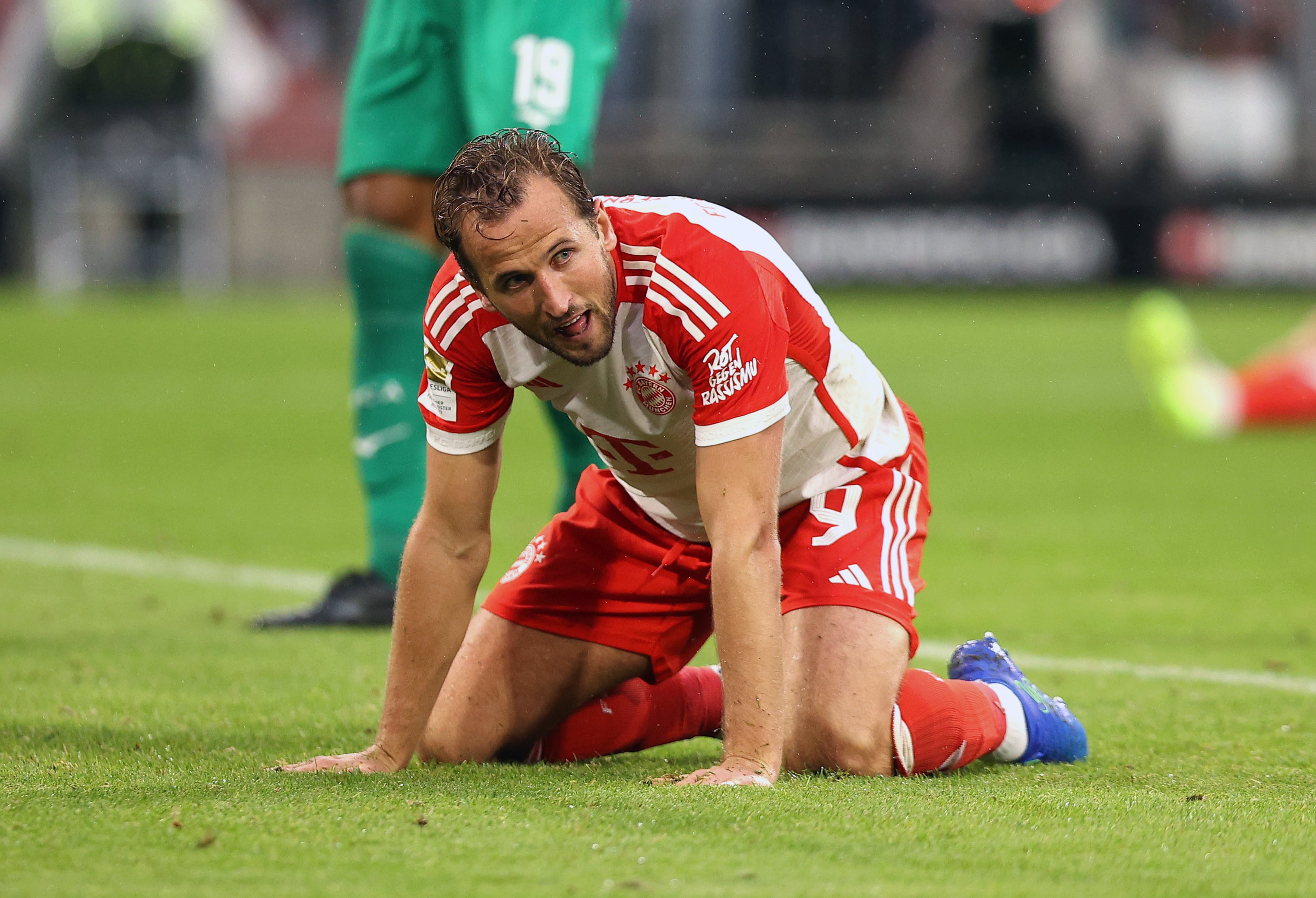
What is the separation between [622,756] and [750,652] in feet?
2.37

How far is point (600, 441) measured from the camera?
3.21 meters

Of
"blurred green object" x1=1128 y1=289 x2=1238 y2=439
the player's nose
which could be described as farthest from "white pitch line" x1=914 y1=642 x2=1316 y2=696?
"blurred green object" x1=1128 y1=289 x2=1238 y2=439

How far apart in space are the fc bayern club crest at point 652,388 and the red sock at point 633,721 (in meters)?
0.64

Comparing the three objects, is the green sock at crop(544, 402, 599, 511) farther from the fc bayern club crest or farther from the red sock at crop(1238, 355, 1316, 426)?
the red sock at crop(1238, 355, 1316, 426)

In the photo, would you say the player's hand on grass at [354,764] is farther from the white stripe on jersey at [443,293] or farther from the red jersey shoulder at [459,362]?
the white stripe on jersey at [443,293]

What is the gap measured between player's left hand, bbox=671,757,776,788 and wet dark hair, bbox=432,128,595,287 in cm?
83

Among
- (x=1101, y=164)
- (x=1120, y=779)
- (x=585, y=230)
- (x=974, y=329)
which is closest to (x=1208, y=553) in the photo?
(x=1120, y=779)

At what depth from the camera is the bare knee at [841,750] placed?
10.1 ft

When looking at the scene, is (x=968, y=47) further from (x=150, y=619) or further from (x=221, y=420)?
(x=150, y=619)

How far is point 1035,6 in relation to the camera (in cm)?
2466

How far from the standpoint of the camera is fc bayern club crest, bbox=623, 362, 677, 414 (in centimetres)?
299

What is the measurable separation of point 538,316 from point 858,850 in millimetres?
916

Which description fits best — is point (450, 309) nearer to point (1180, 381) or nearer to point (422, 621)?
point (422, 621)

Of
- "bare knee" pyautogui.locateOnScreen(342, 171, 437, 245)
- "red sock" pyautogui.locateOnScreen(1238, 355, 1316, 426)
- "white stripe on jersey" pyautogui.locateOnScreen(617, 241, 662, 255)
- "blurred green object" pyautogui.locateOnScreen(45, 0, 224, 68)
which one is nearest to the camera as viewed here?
"white stripe on jersey" pyautogui.locateOnScreen(617, 241, 662, 255)
